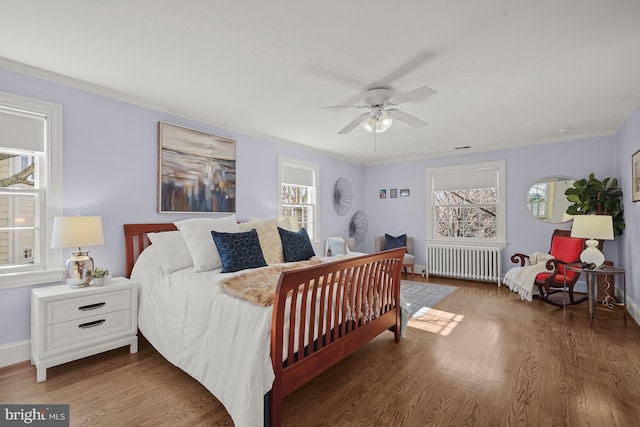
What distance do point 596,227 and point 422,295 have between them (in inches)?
87.8

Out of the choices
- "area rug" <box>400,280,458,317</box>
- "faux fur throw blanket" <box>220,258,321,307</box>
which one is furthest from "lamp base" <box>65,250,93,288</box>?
"area rug" <box>400,280,458,317</box>

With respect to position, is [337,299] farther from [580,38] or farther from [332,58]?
[580,38]

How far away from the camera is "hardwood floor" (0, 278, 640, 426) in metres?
1.89

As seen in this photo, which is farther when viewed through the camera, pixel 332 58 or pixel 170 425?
pixel 332 58

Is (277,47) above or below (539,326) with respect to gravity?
above

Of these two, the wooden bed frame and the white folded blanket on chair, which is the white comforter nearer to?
the wooden bed frame

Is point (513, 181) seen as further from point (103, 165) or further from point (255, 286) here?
point (103, 165)

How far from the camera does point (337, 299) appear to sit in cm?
225

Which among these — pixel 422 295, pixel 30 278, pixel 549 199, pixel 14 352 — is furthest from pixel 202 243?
pixel 549 199

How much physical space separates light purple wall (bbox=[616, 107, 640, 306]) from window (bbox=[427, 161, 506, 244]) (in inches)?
59.2

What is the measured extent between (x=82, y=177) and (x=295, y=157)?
9.93ft

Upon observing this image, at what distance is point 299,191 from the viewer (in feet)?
17.9

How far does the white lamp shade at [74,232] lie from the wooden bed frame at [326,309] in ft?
1.69

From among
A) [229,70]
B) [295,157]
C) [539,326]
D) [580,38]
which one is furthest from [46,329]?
[539,326]
